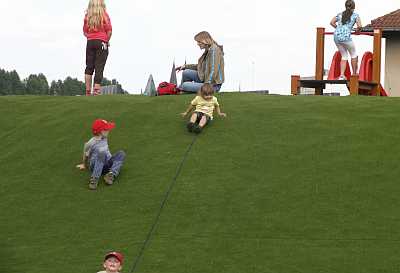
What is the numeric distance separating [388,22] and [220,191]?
17778 mm

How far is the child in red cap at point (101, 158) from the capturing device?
18234 mm

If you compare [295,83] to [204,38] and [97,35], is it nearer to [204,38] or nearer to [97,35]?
[204,38]

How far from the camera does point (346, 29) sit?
2667 centimetres

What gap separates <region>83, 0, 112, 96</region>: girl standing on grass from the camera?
2473cm

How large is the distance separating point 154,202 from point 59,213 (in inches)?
60.8

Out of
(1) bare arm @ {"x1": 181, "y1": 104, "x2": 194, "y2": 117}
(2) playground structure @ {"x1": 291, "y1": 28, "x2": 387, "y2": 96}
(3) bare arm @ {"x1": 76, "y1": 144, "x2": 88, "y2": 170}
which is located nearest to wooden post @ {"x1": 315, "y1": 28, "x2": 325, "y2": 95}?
(2) playground structure @ {"x1": 291, "y1": 28, "x2": 387, "y2": 96}

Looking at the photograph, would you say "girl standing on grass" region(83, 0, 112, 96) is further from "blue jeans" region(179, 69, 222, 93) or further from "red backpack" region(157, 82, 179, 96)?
"blue jeans" region(179, 69, 222, 93)

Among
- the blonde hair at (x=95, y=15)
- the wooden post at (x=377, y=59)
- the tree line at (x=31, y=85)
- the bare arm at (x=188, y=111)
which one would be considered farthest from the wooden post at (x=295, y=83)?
the tree line at (x=31, y=85)

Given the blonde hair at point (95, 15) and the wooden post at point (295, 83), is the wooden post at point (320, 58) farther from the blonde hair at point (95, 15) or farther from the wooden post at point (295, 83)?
the blonde hair at point (95, 15)

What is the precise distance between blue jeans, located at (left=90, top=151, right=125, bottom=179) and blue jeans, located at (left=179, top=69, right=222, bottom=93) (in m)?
5.87

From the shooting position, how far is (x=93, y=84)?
1031 inches

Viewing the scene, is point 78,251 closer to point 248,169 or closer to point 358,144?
point 248,169

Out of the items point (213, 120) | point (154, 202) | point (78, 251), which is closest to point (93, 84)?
point (213, 120)

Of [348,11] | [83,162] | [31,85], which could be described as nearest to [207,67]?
[348,11]
